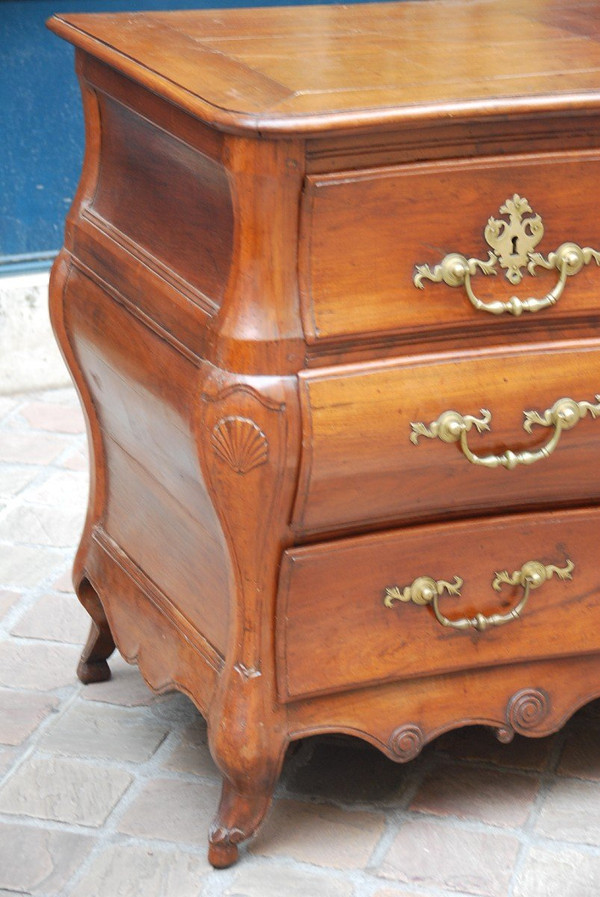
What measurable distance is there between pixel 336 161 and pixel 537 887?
97 centimetres

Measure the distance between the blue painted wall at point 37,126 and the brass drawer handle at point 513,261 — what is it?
2.09 m

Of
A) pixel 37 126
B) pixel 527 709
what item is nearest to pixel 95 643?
pixel 527 709

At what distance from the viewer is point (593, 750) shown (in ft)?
6.97

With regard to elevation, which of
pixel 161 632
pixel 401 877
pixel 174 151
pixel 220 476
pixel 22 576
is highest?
pixel 174 151

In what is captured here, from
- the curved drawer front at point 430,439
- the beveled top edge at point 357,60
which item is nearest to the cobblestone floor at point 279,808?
the curved drawer front at point 430,439

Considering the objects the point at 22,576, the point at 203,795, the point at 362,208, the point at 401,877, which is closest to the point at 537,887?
the point at 401,877

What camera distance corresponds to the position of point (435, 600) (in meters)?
1.81

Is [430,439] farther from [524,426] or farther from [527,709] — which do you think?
[527,709]

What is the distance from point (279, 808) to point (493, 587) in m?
0.47

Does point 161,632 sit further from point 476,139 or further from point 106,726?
point 476,139

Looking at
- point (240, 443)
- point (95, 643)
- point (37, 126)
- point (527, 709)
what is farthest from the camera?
point (37, 126)

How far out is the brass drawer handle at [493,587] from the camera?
1.80 meters

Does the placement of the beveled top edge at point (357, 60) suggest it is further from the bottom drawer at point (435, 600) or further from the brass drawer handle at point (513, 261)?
the bottom drawer at point (435, 600)

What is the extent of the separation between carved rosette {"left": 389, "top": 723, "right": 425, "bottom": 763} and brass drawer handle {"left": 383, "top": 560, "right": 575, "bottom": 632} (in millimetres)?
160
